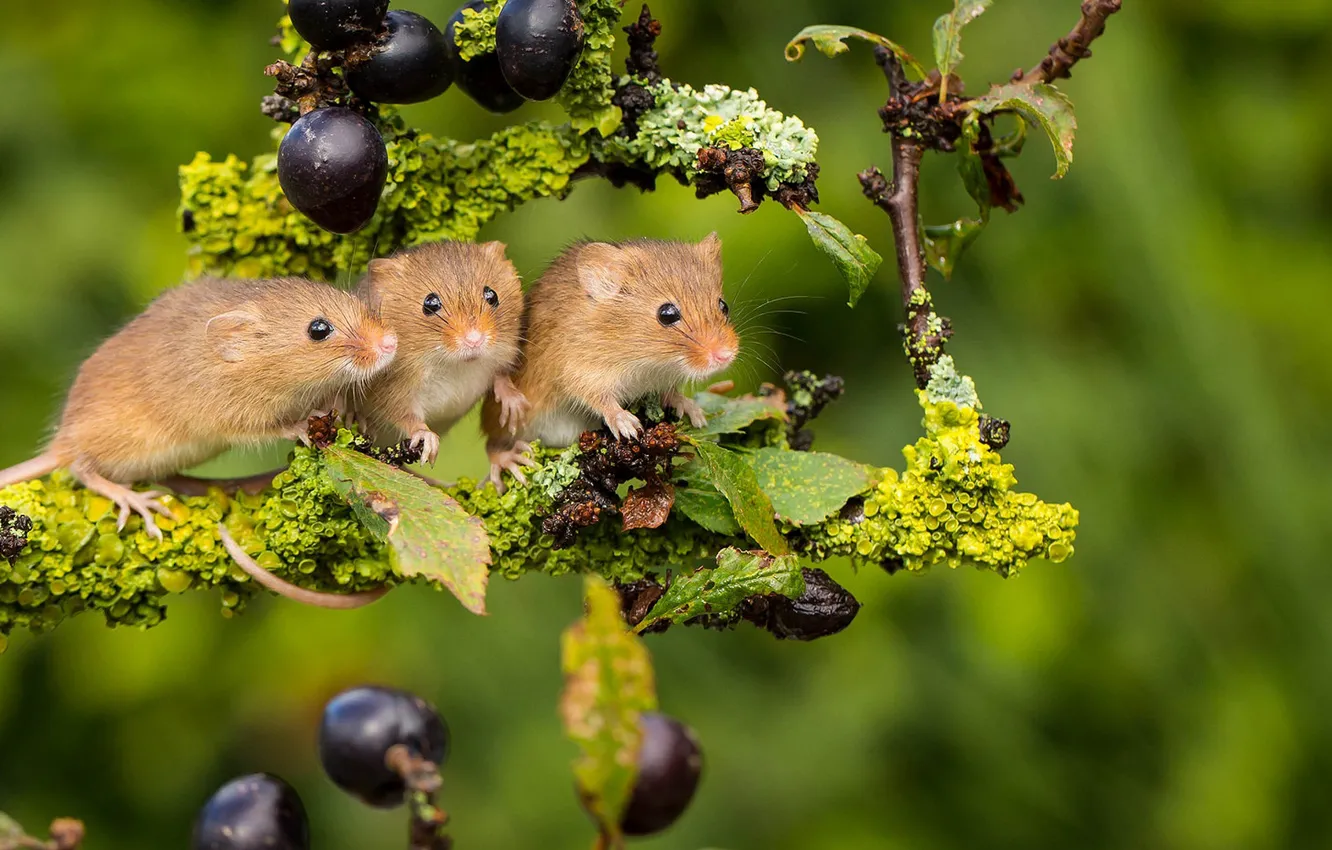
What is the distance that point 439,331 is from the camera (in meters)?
2.35

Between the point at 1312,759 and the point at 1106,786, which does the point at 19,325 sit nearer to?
the point at 1106,786

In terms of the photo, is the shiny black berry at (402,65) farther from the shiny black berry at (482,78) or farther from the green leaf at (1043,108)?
the green leaf at (1043,108)

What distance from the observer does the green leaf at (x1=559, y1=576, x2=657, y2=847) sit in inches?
50.3

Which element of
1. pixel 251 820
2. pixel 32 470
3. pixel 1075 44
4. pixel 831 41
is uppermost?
pixel 1075 44

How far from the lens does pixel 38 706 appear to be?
414cm

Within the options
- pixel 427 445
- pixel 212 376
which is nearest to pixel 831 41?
pixel 427 445

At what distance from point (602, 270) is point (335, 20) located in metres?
0.74

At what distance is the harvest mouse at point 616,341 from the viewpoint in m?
2.41

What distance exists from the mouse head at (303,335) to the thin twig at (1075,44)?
1.12m

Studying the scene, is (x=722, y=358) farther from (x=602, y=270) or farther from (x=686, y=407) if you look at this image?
(x=602, y=270)

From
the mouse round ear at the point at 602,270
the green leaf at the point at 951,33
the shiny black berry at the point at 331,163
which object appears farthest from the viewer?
the mouse round ear at the point at 602,270

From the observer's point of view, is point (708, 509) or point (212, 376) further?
point (212, 376)

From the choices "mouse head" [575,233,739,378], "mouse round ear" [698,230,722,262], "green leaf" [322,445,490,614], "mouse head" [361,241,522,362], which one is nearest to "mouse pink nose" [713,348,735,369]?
A: "mouse head" [575,233,739,378]

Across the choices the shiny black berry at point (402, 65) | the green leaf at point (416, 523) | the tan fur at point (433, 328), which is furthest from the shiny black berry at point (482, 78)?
the green leaf at point (416, 523)
